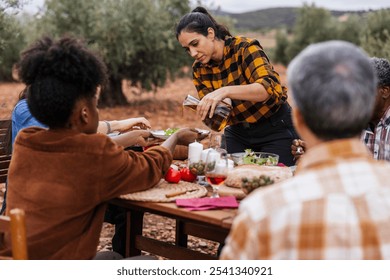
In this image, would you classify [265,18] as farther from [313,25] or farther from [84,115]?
[84,115]

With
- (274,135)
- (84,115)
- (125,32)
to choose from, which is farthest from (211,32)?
(125,32)

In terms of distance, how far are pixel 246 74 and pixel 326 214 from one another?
2.86 m

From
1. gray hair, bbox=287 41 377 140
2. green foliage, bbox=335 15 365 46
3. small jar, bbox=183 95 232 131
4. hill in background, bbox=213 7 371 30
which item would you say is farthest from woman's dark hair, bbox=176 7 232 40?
hill in background, bbox=213 7 371 30

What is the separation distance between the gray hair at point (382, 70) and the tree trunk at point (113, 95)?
35.3ft

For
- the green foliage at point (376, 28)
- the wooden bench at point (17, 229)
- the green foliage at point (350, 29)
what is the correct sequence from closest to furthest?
the wooden bench at point (17, 229) < the green foliage at point (376, 28) < the green foliage at point (350, 29)

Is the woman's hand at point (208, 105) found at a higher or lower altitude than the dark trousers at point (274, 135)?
higher

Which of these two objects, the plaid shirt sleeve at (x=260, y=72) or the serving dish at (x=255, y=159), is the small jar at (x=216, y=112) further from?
the plaid shirt sleeve at (x=260, y=72)

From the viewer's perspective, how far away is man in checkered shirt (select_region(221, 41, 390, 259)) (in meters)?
1.62

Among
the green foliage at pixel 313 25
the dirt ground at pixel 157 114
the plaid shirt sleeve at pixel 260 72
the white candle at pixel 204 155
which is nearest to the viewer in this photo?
the white candle at pixel 204 155

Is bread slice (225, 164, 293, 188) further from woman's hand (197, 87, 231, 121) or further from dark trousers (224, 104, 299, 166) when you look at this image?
dark trousers (224, 104, 299, 166)

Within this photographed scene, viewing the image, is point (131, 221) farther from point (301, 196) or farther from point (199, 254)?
point (301, 196)

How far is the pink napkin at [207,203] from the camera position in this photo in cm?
283

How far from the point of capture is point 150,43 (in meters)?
13.7

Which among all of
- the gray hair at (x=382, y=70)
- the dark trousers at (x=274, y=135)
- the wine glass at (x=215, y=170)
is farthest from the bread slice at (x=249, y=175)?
the dark trousers at (x=274, y=135)
